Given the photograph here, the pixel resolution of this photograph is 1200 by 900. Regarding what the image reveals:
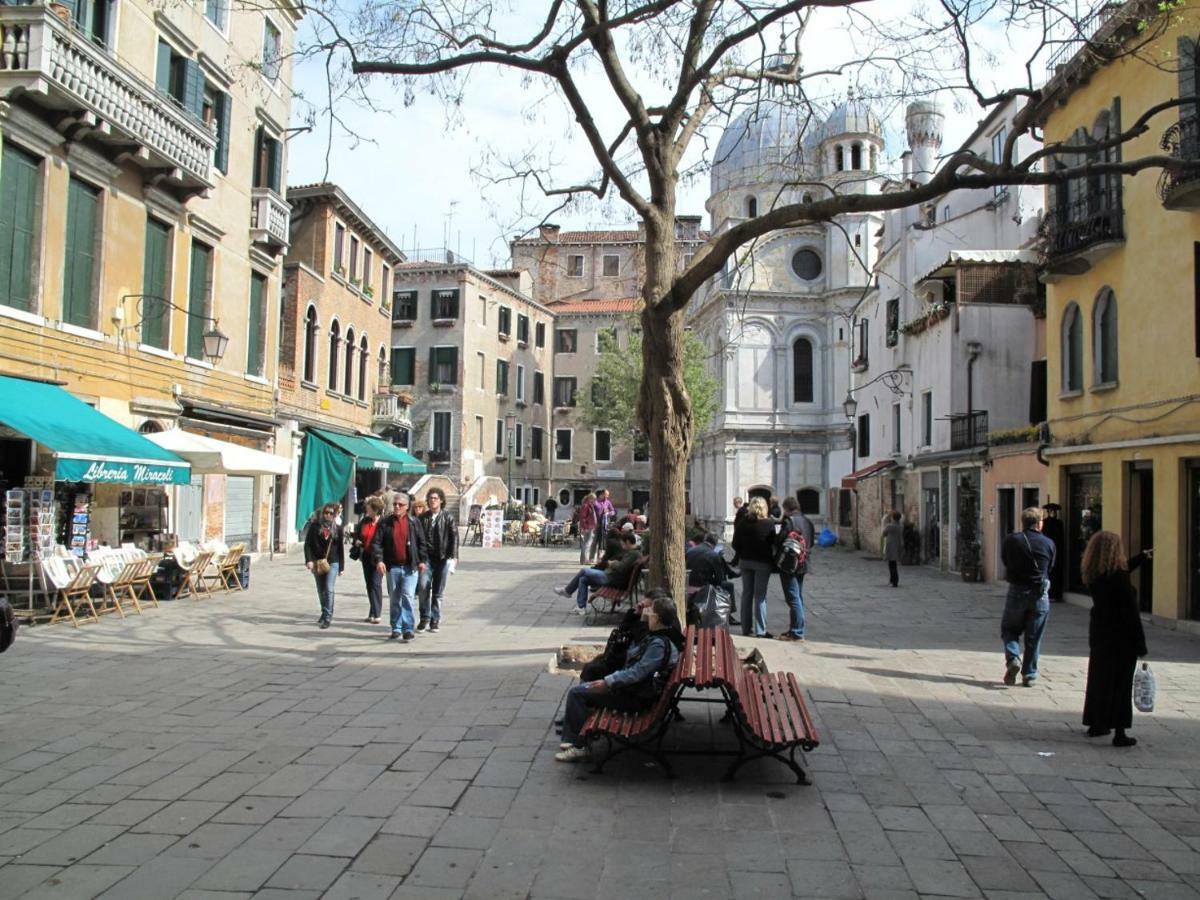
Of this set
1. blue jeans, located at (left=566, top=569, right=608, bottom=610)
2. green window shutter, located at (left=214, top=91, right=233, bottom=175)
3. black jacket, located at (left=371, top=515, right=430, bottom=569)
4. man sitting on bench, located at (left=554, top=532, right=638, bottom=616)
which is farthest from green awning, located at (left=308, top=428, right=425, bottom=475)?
black jacket, located at (left=371, top=515, right=430, bottom=569)

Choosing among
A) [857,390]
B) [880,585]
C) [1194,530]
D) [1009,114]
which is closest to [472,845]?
[1194,530]

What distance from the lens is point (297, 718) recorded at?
6910 mm

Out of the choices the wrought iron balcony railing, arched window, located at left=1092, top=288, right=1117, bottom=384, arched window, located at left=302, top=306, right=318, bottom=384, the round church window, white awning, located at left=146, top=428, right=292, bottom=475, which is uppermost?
the round church window

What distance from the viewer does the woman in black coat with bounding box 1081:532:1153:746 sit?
648 centimetres

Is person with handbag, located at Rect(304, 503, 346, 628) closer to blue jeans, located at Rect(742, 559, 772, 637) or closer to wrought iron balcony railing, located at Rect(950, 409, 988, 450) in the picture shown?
blue jeans, located at Rect(742, 559, 772, 637)

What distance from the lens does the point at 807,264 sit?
48.7 m

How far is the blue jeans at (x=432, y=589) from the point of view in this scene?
11.0m

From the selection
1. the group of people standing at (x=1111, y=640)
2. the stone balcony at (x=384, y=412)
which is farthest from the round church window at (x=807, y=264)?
the group of people standing at (x=1111, y=640)

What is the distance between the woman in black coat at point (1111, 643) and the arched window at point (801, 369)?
4179 centimetres

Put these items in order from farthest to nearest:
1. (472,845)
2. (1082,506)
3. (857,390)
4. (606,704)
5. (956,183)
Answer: (857,390), (1082,506), (956,183), (606,704), (472,845)

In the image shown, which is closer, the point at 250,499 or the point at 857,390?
the point at 250,499

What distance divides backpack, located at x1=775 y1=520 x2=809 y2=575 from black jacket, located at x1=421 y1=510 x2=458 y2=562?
3849mm

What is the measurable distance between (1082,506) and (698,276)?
11.0m

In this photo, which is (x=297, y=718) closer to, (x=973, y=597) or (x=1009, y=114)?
(x=973, y=597)
